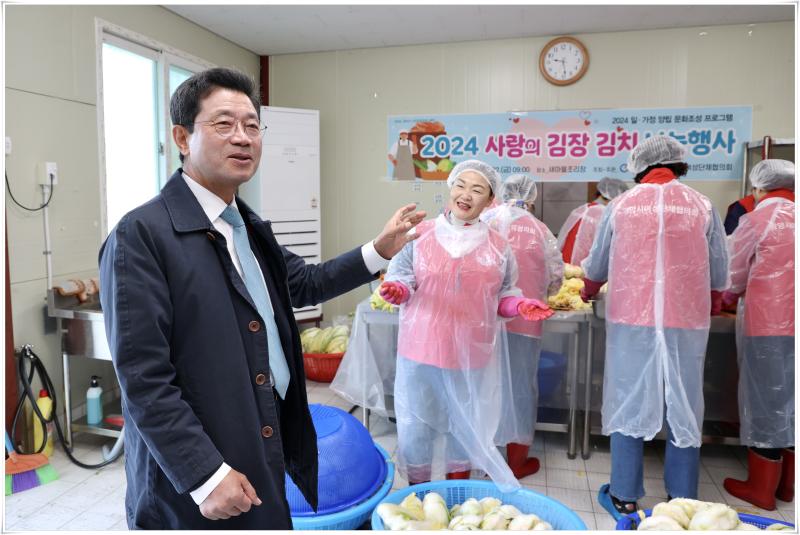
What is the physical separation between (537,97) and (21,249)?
3.63 metres

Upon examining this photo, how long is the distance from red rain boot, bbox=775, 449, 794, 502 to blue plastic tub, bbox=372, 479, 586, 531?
1242mm

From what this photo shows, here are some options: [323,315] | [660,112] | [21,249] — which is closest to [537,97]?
[660,112]

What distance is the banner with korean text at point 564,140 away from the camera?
436 cm

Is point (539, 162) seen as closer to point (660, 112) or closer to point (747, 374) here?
point (660, 112)

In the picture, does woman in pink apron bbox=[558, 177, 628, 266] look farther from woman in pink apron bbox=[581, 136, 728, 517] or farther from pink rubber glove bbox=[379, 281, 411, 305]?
pink rubber glove bbox=[379, 281, 411, 305]

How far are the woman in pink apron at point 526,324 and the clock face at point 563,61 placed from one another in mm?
2155

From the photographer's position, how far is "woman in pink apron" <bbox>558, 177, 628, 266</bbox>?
13.9 ft

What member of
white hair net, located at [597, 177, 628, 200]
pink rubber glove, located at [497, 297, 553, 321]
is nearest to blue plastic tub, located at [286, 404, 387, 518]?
pink rubber glove, located at [497, 297, 553, 321]

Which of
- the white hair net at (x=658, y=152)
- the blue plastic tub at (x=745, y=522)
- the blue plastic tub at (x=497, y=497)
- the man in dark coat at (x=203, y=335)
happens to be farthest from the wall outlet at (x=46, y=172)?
the blue plastic tub at (x=745, y=522)

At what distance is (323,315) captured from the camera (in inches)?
208

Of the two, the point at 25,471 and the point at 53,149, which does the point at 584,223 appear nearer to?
the point at 53,149

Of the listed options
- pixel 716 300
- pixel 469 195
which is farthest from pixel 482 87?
pixel 716 300

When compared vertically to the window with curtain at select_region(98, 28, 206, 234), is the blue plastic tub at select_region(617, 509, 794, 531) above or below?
below

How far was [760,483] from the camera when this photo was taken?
97.1 inches
